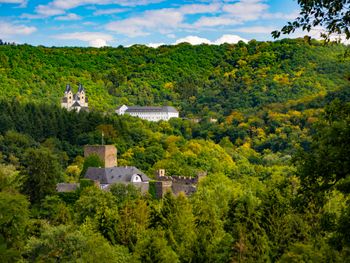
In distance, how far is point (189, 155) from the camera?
81.3m

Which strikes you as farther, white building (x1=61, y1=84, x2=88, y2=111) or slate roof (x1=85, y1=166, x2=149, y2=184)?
white building (x1=61, y1=84, x2=88, y2=111)

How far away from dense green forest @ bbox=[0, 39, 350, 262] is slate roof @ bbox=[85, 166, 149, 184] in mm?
5660

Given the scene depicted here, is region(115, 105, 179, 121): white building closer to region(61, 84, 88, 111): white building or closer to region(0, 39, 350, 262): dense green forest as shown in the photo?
region(0, 39, 350, 262): dense green forest

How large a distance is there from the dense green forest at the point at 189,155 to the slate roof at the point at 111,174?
18.6 ft

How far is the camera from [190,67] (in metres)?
194

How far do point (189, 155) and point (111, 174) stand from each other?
76.8ft

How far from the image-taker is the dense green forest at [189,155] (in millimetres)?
23828

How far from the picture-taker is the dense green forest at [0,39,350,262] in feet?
78.2

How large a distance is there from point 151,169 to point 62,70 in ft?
312

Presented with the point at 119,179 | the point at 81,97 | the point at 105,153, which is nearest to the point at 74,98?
the point at 81,97

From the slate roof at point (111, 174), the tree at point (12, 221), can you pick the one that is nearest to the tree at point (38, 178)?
the slate roof at point (111, 174)

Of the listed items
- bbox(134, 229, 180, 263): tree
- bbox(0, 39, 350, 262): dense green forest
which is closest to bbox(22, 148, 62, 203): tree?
bbox(0, 39, 350, 262): dense green forest

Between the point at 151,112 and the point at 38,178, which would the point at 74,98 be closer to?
the point at 151,112

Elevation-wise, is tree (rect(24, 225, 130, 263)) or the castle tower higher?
the castle tower
